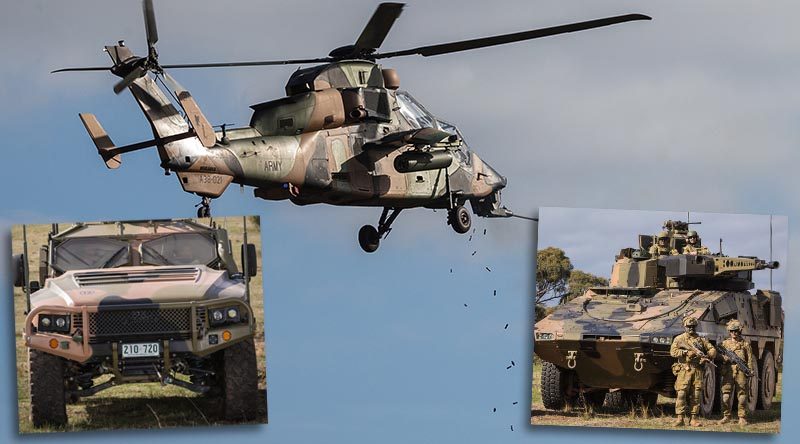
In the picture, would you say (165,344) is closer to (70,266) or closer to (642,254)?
(70,266)

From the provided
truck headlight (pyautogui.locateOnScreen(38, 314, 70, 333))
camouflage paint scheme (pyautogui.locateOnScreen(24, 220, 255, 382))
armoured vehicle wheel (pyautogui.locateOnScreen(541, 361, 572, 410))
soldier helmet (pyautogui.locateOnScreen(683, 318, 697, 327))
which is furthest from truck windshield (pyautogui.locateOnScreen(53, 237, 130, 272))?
soldier helmet (pyautogui.locateOnScreen(683, 318, 697, 327))

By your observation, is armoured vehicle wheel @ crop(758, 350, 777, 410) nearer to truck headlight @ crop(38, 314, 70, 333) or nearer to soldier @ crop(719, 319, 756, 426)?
soldier @ crop(719, 319, 756, 426)

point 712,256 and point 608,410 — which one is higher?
point 712,256

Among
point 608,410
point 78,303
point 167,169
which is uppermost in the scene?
point 167,169

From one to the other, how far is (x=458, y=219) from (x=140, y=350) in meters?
7.97

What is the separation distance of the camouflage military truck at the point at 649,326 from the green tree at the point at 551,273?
1.14 feet

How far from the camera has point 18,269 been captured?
120 feet

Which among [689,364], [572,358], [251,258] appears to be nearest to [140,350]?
[251,258]

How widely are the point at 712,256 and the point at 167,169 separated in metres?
12.3

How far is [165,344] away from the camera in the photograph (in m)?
35.2

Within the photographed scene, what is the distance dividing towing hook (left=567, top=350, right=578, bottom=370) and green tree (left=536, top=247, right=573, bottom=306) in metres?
1.20

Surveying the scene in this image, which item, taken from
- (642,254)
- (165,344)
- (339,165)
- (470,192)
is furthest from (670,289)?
(165,344)

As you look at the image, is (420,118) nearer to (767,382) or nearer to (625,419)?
(625,419)

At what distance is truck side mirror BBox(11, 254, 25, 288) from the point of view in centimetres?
3647
